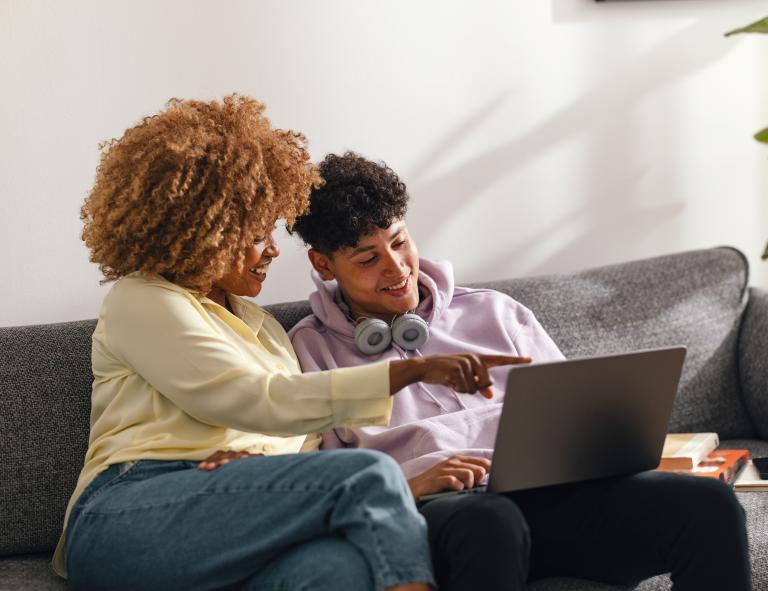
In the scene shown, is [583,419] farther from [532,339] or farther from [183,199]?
[183,199]

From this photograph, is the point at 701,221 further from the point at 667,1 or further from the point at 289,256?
the point at 289,256

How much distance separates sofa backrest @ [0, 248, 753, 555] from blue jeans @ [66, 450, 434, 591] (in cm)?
40

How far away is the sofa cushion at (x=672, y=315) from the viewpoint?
230 centimetres

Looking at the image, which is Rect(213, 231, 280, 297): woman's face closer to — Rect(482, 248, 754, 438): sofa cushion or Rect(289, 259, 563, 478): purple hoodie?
Rect(289, 259, 563, 478): purple hoodie

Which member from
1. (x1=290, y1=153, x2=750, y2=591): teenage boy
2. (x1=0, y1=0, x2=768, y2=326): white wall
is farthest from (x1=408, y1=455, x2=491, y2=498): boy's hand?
(x1=0, y1=0, x2=768, y2=326): white wall

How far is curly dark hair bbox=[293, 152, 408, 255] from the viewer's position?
6.57ft

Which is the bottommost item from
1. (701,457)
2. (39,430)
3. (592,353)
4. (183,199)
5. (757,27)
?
(701,457)

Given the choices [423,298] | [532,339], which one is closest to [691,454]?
[532,339]

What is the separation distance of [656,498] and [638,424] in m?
0.12

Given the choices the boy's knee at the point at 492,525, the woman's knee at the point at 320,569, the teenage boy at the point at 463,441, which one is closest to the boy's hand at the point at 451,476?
the teenage boy at the point at 463,441

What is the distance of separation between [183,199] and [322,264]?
46 cm

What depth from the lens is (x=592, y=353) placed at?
2287 mm

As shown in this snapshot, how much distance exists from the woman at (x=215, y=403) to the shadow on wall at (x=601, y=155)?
0.82 meters

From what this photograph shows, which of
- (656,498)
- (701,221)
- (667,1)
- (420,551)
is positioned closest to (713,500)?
(656,498)
